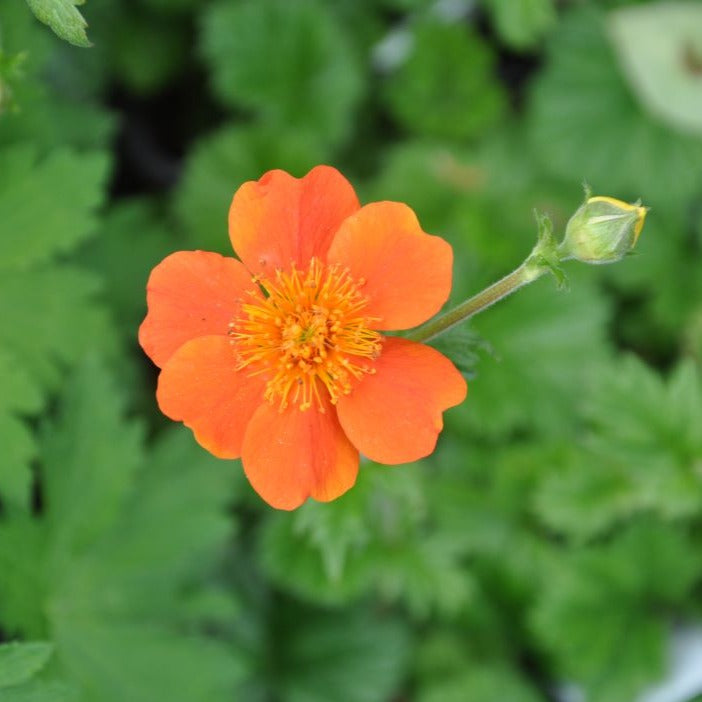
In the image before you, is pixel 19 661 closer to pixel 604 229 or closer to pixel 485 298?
pixel 485 298

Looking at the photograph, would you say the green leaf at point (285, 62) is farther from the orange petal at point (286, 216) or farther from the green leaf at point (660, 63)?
the orange petal at point (286, 216)

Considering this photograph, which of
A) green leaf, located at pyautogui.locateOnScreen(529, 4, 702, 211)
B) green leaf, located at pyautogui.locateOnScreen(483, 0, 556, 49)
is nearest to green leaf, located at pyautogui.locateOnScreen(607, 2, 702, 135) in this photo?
green leaf, located at pyautogui.locateOnScreen(529, 4, 702, 211)

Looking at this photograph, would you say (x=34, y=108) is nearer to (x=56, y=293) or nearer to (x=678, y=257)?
(x=56, y=293)

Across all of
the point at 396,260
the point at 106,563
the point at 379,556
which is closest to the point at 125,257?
the point at 106,563

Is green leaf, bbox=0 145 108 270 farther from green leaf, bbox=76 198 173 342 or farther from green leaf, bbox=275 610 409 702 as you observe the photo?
green leaf, bbox=275 610 409 702

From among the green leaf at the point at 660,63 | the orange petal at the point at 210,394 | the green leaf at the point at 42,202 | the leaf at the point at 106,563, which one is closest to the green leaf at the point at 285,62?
the green leaf at the point at 660,63

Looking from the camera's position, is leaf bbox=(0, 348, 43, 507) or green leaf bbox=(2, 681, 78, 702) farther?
leaf bbox=(0, 348, 43, 507)
